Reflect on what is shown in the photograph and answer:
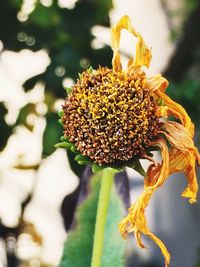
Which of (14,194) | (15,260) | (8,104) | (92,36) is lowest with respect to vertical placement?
(14,194)

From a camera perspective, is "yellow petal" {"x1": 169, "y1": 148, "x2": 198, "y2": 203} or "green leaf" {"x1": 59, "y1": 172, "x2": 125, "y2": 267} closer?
"yellow petal" {"x1": 169, "y1": 148, "x2": 198, "y2": 203}

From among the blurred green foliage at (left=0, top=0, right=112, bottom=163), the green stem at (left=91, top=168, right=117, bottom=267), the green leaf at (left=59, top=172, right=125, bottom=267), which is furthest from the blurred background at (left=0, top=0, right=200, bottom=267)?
the green stem at (left=91, top=168, right=117, bottom=267)

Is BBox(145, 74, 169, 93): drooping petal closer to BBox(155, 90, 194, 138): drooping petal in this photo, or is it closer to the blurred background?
BBox(155, 90, 194, 138): drooping petal

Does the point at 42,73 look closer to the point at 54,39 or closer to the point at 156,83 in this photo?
the point at 54,39

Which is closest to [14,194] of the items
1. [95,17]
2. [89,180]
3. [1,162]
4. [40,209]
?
[40,209]

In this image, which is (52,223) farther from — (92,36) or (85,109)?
(85,109)

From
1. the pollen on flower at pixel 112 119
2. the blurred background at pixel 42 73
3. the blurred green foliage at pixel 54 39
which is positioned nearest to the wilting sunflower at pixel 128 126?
the pollen on flower at pixel 112 119
